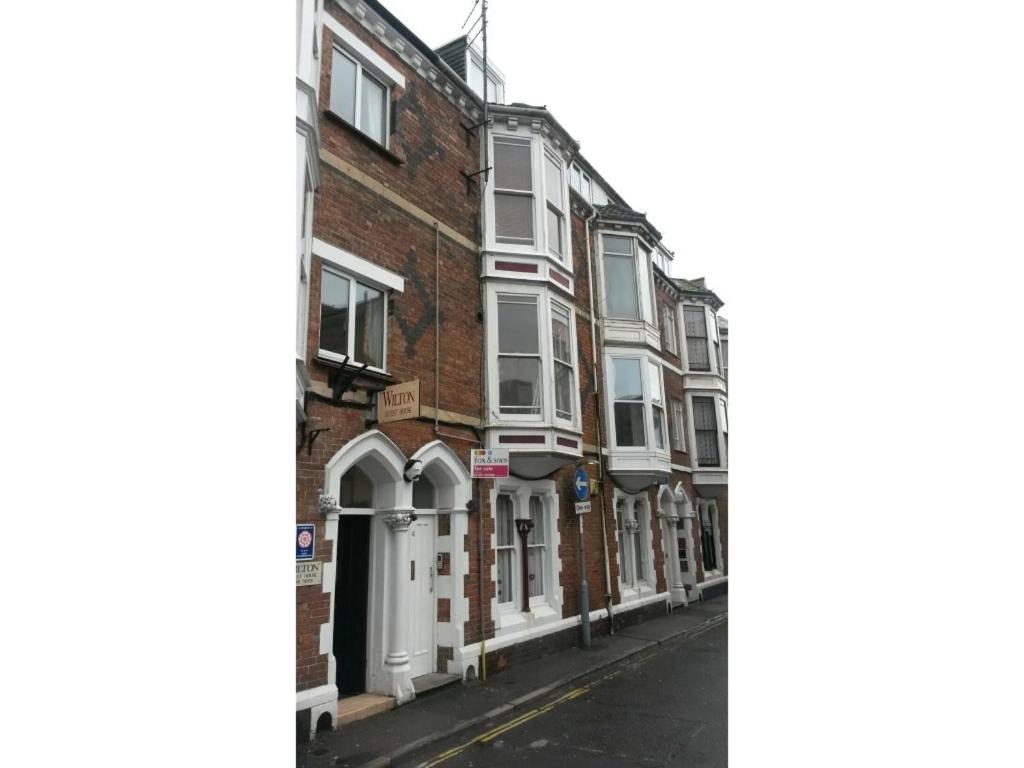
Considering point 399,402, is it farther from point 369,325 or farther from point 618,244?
point 618,244

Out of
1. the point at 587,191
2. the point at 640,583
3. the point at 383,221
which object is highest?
→ the point at 587,191

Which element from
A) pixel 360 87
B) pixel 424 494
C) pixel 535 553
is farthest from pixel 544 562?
pixel 360 87

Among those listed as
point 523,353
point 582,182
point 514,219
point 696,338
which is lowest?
point 696,338

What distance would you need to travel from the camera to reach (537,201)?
14.0 feet

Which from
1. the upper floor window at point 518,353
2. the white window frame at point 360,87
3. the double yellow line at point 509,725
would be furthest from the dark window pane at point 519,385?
the white window frame at point 360,87

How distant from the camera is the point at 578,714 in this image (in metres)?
2.12

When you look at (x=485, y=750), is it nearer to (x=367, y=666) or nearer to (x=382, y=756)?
(x=382, y=756)

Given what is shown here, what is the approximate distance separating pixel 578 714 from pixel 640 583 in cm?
94

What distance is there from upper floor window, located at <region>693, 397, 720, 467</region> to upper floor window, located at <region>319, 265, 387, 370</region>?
5.15ft

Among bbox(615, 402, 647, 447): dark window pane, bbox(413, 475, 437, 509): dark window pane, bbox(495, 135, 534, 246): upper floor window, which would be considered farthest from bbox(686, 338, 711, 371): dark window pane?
bbox(495, 135, 534, 246): upper floor window

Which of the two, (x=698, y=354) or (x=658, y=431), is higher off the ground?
(x=698, y=354)

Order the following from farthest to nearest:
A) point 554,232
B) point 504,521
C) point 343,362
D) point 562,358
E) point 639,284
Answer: point 554,232
point 639,284
point 562,358
point 504,521
point 343,362

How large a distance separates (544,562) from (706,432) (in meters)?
1.60
